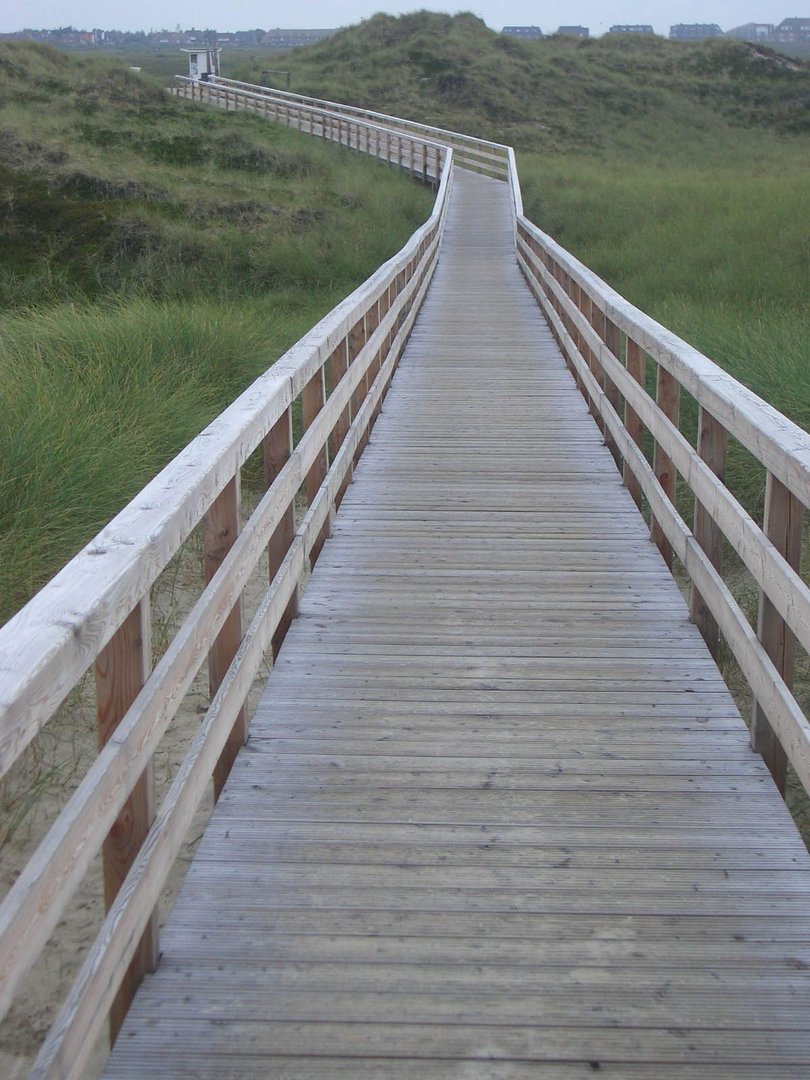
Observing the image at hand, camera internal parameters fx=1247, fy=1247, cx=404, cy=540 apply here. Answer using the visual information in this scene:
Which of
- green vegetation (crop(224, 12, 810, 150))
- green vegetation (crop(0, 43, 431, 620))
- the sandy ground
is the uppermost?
green vegetation (crop(224, 12, 810, 150))

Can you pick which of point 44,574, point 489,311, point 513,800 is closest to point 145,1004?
point 513,800

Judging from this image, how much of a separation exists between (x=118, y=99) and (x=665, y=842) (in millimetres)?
36844

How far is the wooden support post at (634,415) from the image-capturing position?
636cm

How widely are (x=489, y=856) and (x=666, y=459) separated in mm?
3079

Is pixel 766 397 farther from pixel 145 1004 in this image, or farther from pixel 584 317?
pixel 145 1004

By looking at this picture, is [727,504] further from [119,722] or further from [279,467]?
[119,722]

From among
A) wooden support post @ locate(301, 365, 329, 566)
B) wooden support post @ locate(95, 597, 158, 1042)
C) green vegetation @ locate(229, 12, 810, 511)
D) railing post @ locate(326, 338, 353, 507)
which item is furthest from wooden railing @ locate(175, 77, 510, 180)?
wooden support post @ locate(95, 597, 158, 1042)

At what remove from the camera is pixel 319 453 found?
5754 millimetres

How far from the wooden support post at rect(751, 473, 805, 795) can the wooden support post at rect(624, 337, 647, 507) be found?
277cm

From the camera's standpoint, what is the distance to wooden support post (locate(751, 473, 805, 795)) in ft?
11.1

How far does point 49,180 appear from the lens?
2234cm

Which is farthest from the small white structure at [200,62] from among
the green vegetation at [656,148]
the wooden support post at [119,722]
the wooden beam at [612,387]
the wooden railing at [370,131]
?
the wooden support post at [119,722]

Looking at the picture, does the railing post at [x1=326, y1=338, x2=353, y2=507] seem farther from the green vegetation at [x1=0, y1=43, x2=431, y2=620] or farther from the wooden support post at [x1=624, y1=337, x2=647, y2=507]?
the wooden support post at [x1=624, y1=337, x2=647, y2=507]

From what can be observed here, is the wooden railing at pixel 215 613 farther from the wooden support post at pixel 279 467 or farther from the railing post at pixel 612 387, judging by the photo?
the railing post at pixel 612 387
